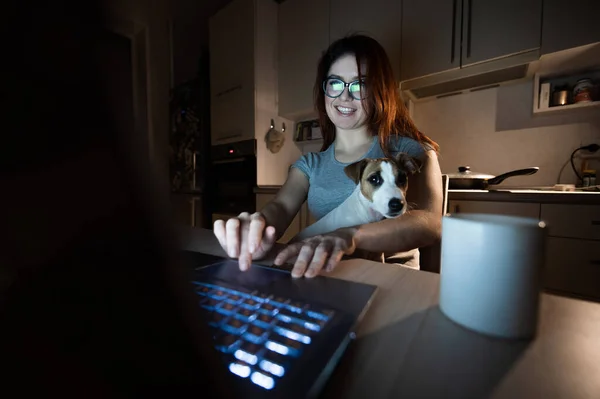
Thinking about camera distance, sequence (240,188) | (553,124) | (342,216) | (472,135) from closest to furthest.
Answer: (342,216) → (553,124) → (472,135) → (240,188)

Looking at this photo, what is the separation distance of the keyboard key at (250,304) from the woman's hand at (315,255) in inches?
3.8

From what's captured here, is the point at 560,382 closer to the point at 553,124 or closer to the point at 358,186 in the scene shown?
the point at 358,186

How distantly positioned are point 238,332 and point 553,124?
5.64ft

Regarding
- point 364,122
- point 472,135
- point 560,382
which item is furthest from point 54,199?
point 472,135

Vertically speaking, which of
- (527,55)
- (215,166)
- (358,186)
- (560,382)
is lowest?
(560,382)

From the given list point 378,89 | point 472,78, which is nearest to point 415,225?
point 378,89

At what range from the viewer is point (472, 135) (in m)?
1.48

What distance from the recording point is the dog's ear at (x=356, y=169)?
84 cm

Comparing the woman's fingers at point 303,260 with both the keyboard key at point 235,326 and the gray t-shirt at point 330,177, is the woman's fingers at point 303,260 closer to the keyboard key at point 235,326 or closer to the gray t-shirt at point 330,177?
the keyboard key at point 235,326

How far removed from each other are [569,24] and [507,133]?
0.48 metres

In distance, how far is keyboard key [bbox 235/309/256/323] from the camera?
21 cm

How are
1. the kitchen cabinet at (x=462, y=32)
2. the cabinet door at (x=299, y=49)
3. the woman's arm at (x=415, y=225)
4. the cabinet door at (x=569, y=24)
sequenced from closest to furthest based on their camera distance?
the woman's arm at (x=415, y=225), the cabinet door at (x=569, y=24), the kitchen cabinet at (x=462, y=32), the cabinet door at (x=299, y=49)

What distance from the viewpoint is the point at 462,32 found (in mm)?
1260

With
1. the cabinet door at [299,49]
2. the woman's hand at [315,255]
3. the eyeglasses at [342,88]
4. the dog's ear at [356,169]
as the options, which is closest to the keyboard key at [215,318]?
the woman's hand at [315,255]
